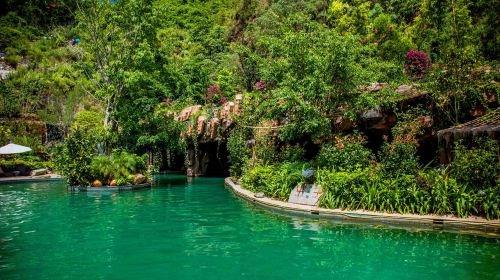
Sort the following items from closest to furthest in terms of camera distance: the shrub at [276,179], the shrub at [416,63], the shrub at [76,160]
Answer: the shrub at [276,179], the shrub at [416,63], the shrub at [76,160]

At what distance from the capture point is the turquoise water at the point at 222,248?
23.1 feet

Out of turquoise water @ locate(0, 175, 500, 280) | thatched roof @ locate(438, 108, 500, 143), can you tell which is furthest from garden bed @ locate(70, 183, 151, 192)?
thatched roof @ locate(438, 108, 500, 143)

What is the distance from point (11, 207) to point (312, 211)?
1152cm

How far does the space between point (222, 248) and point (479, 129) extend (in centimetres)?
772

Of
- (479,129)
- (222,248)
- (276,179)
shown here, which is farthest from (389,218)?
(276,179)

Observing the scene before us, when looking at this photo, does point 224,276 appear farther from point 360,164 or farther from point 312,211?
point 360,164

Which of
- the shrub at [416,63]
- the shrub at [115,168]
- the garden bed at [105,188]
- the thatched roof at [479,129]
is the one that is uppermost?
the shrub at [416,63]

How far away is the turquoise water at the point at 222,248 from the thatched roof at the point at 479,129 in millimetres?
3056

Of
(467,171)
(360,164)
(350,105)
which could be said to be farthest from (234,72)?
(467,171)

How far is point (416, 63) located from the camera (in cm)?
1825

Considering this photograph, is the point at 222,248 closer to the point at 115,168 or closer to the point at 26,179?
the point at 115,168

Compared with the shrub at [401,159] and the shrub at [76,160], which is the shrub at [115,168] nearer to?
the shrub at [76,160]

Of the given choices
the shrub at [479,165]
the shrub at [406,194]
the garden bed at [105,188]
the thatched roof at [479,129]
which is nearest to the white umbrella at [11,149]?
the garden bed at [105,188]

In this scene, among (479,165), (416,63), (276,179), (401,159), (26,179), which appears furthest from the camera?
(26,179)
